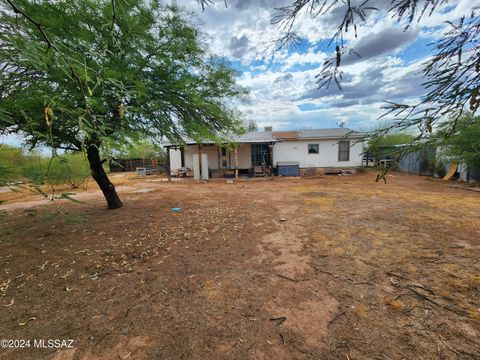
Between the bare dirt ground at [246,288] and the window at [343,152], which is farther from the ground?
the window at [343,152]

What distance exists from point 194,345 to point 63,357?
3.98 feet

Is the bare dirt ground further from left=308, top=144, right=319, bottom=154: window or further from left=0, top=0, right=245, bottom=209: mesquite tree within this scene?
left=308, top=144, right=319, bottom=154: window

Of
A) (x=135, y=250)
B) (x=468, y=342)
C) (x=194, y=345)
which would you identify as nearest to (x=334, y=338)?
(x=468, y=342)

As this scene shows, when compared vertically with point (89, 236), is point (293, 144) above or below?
above

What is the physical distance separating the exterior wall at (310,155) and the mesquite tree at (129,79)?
38.1ft

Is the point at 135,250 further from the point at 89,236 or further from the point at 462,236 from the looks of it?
the point at 462,236

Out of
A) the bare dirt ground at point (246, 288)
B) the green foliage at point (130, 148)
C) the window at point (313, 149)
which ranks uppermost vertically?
the window at point (313, 149)

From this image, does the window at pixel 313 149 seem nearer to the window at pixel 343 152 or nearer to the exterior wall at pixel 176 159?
the window at pixel 343 152

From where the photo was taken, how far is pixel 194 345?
2.22 m

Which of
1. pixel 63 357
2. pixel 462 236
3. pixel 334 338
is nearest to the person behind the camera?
pixel 63 357

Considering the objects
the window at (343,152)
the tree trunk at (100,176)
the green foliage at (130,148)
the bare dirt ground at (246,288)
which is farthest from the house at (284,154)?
the bare dirt ground at (246,288)

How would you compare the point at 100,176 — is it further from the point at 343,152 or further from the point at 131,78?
the point at 343,152

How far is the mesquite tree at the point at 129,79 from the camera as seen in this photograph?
351 cm

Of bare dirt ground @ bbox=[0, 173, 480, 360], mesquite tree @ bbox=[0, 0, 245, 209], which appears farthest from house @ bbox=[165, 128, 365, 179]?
bare dirt ground @ bbox=[0, 173, 480, 360]
